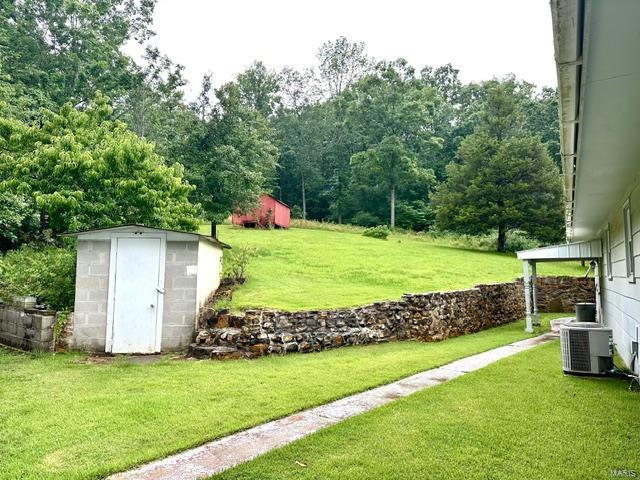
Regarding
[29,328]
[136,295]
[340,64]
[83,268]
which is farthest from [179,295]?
[340,64]

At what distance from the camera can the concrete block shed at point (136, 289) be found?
795 centimetres

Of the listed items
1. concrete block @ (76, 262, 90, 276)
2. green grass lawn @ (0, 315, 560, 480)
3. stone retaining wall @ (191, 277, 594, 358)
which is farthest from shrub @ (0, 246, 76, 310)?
stone retaining wall @ (191, 277, 594, 358)

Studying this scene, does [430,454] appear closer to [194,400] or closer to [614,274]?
[194,400]

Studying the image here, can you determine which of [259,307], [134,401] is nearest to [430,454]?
[134,401]

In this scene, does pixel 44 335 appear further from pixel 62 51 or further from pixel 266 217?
pixel 62 51

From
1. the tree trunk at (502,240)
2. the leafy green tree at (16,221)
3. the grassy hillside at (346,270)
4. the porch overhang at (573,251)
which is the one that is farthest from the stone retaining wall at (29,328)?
the tree trunk at (502,240)

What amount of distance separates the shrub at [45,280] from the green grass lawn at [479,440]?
23.2ft

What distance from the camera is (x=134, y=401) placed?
16.7 ft

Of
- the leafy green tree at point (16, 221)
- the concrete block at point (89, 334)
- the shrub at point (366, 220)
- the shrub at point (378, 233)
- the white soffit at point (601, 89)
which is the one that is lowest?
the concrete block at point (89, 334)

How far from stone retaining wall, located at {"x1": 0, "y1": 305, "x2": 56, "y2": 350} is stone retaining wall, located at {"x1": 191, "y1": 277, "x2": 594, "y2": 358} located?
2623mm

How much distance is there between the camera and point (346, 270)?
596 inches

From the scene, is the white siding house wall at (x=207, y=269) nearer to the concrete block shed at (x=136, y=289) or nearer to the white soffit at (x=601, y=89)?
the concrete block shed at (x=136, y=289)

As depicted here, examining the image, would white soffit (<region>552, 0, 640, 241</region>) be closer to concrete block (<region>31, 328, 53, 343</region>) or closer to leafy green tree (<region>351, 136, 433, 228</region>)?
concrete block (<region>31, 328, 53, 343</region>)

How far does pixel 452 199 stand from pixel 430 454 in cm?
2521
